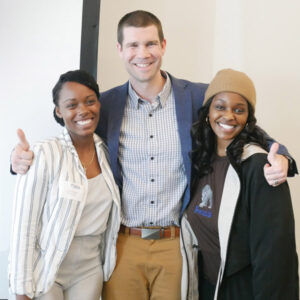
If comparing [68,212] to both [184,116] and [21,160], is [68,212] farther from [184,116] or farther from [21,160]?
[184,116]

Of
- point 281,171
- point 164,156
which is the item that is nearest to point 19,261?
point 164,156

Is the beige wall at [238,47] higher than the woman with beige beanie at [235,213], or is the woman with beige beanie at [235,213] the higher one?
the beige wall at [238,47]

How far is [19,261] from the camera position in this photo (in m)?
1.60

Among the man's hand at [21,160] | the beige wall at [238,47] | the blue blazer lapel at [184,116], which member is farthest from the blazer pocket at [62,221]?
the beige wall at [238,47]

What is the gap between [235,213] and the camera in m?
1.54

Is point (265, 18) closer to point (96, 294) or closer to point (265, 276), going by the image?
point (265, 276)

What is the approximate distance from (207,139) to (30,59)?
1.16 metres

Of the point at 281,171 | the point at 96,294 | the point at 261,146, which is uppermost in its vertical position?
the point at 261,146

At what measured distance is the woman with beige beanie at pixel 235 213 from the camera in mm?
1451

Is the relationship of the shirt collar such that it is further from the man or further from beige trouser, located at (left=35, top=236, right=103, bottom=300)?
beige trouser, located at (left=35, top=236, right=103, bottom=300)

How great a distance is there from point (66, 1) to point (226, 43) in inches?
49.8

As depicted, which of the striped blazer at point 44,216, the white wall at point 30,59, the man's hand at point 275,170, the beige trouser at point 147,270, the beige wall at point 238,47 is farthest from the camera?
the beige wall at point 238,47

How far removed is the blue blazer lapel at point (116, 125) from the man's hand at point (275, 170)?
0.78 meters

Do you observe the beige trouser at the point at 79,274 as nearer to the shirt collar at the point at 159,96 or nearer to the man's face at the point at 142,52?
the shirt collar at the point at 159,96
